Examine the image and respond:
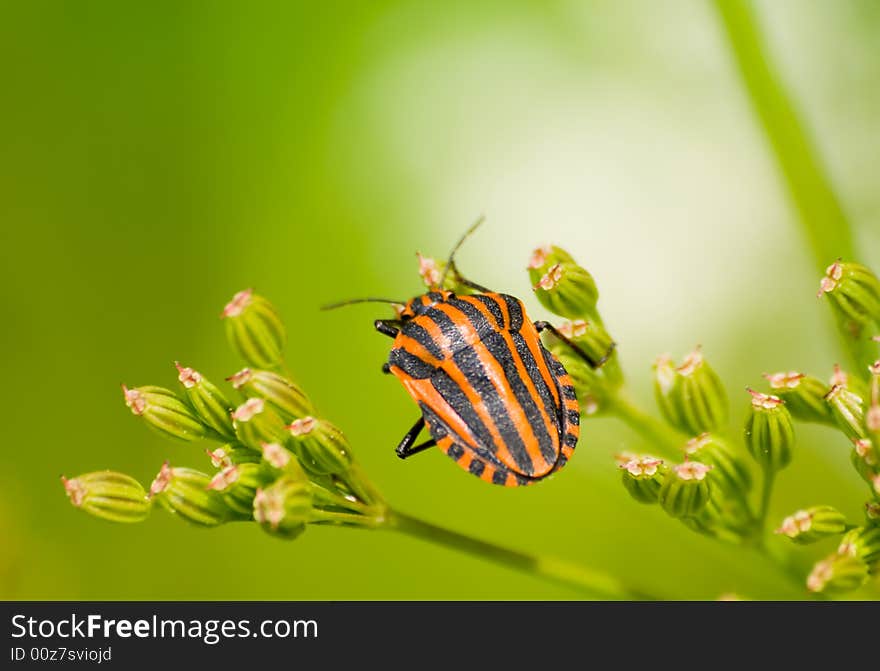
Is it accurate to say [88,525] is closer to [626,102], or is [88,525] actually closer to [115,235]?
[115,235]

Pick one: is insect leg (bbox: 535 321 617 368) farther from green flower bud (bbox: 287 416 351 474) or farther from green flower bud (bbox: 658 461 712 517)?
green flower bud (bbox: 287 416 351 474)

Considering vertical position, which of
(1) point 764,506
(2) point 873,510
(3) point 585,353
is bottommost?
(2) point 873,510

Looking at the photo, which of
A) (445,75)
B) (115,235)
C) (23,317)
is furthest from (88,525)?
(445,75)

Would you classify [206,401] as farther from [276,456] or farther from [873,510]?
[873,510]

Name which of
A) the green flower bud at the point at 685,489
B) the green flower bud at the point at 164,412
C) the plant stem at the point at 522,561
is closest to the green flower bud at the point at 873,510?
the green flower bud at the point at 685,489

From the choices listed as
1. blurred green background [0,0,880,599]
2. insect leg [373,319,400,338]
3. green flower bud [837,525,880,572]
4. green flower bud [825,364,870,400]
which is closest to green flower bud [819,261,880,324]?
green flower bud [825,364,870,400]

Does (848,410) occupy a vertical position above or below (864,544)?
above

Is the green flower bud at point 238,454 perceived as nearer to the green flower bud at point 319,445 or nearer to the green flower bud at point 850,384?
the green flower bud at point 319,445

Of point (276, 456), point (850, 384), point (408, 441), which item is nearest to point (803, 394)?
point (850, 384)
